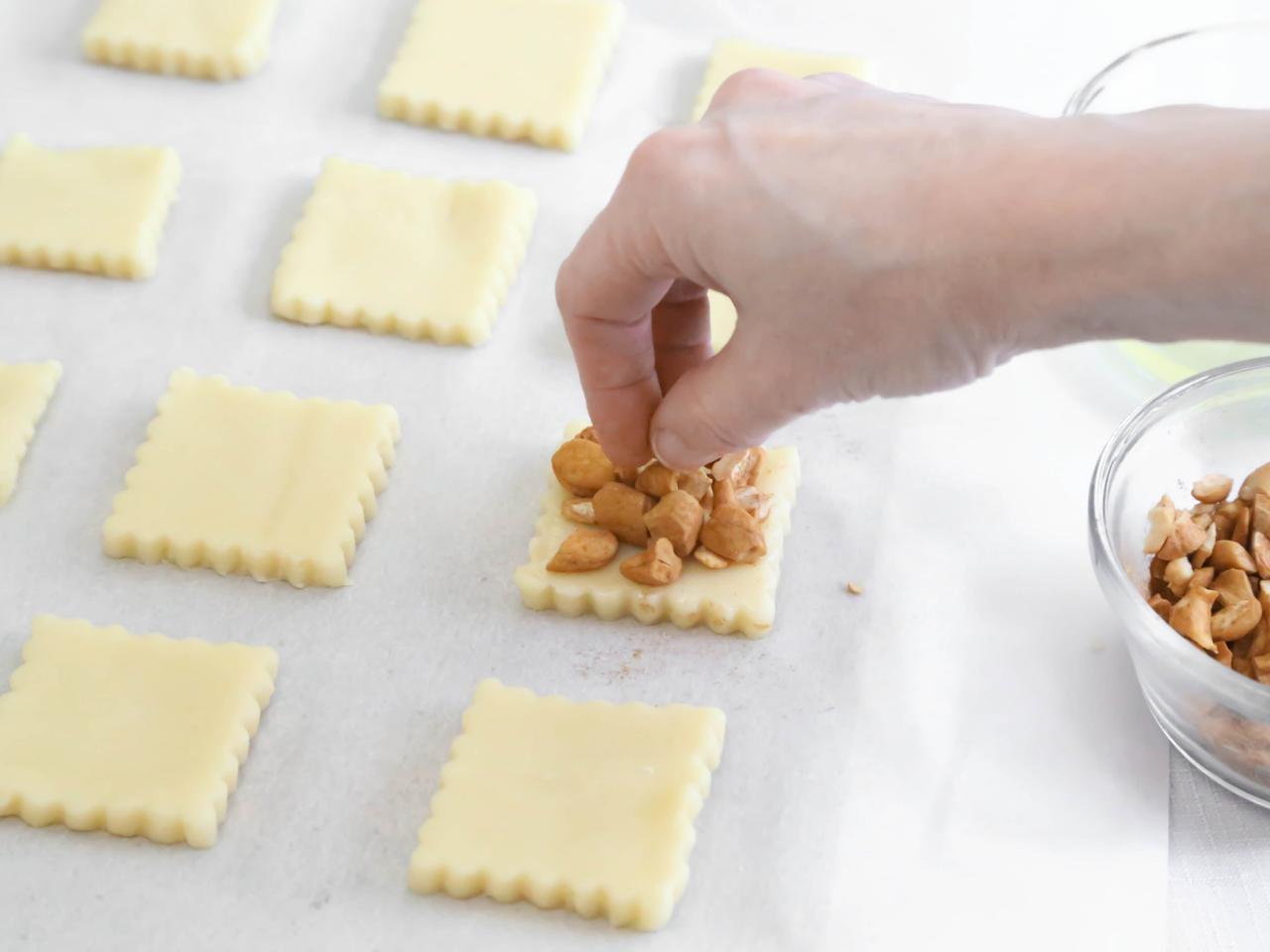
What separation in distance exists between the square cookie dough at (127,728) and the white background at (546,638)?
0.03 meters

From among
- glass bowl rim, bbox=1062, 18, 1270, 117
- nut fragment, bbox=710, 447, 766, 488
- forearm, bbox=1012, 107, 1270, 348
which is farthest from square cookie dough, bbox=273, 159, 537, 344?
forearm, bbox=1012, 107, 1270, 348

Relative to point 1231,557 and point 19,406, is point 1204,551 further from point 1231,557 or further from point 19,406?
point 19,406

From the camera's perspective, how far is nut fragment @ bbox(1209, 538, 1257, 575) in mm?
1344

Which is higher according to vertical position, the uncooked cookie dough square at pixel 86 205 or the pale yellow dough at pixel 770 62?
the pale yellow dough at pixel 770 62

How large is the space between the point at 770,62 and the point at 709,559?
783 mm

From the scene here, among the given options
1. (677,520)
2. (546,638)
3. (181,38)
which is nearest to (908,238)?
(677,520)

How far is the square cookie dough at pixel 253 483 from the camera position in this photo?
148 centimetres

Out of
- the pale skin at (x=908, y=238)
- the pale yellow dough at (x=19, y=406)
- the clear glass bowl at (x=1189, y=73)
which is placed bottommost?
the pale yellow dough at (x=19, y=406)

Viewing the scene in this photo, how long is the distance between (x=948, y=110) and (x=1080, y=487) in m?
0.66

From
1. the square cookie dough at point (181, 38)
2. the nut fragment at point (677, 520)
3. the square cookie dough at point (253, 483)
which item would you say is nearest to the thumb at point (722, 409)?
the nut fragment at point (677, 520)

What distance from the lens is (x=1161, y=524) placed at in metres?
1.37

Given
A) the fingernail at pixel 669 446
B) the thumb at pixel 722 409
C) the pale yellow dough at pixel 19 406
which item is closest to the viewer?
the thumb at pixel 722 409

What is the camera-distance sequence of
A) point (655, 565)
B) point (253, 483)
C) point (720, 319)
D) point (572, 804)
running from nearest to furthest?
point (572, 804)
point (655, 565)
point (253, 483)
point (720, 319)

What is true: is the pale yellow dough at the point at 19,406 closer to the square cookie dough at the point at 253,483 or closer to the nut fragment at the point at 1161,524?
the square cookie dough at the point at 253,483
